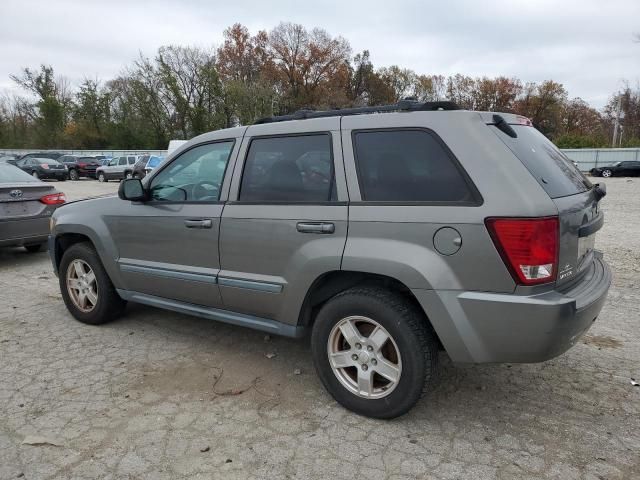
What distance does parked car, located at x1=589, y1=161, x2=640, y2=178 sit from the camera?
31281 mm

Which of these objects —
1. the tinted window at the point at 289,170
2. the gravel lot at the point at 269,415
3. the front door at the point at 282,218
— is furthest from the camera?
the tinted window at the point at 289,170

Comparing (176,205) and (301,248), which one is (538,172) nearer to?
(301,248)

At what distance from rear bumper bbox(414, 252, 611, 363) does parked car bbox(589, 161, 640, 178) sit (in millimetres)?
34436

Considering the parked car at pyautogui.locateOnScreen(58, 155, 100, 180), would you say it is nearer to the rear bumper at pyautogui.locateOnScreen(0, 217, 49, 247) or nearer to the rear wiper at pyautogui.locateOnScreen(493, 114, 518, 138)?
the rear bumper at pyautogui.locateOnScreen(0, 217, 49, 247)

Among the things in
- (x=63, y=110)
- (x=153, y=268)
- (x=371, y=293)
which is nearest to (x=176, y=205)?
(x=153, y=268)

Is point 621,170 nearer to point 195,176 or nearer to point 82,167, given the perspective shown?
point 82,167

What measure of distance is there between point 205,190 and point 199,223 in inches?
11.9

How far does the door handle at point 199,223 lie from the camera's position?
11.7ft

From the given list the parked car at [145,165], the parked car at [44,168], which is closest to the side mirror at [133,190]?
the parked car at [145,165]

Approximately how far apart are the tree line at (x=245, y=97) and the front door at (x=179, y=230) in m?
42.7

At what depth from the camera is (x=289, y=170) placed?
334cm

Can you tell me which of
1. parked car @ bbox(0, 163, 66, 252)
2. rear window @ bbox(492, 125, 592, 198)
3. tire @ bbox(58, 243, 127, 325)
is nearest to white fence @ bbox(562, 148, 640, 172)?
parked car @ bbox(0, 163, 66, 252)

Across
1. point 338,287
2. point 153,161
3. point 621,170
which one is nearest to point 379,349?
point 338,287

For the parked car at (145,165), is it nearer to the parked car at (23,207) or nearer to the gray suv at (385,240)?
the parked car at (23,207)
